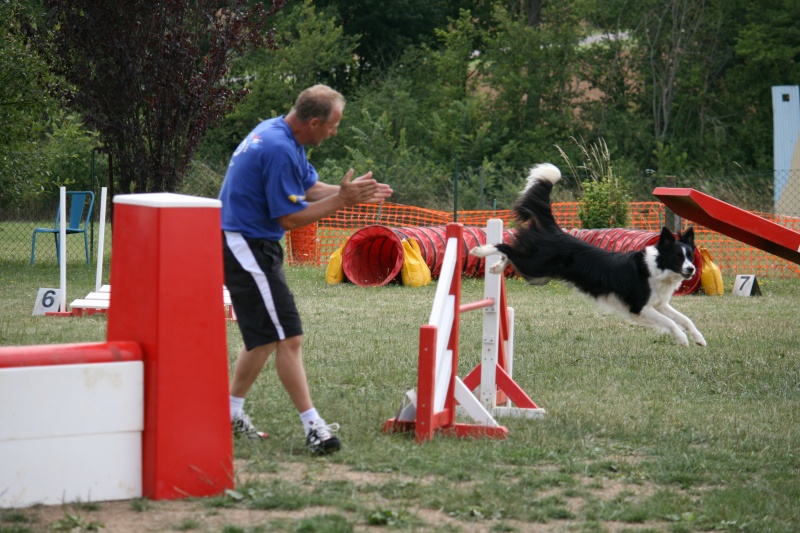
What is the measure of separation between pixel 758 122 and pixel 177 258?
26356 millimetres

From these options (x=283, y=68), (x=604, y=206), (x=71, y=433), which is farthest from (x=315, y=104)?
(x=283, y=68)

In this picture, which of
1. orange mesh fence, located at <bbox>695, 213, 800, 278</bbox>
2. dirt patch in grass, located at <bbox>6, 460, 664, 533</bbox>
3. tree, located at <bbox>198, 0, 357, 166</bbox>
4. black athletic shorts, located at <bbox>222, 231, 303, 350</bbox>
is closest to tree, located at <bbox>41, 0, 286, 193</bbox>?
orange mesh fence, located at <bbox>695, 213, 800, 278</bbox>

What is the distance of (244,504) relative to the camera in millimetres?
3227

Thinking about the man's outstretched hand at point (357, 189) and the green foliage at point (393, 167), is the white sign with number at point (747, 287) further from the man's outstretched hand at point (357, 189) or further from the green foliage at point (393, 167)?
the green foliage at point (393, 167)

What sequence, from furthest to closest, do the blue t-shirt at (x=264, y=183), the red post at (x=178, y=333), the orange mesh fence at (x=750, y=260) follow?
the orange mesh fence at (x=750, y=260)
the blue t-shirt at (x=264, y=183)
the red post at (x=178, y=333)

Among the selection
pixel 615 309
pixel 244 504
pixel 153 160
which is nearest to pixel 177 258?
pixel 244 504

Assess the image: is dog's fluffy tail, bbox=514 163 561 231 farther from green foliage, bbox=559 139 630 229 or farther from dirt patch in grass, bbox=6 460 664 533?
green foliage, bbox=559 139 630 229

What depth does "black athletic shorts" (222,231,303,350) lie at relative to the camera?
12.8 ft

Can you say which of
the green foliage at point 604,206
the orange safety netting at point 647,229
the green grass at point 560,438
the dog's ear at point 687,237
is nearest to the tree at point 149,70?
the orange safety netting at point 647,229

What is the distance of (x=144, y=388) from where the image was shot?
3.24 m

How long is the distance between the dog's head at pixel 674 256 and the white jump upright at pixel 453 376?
7.59ft

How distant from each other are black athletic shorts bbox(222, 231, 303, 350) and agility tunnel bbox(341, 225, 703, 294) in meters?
7.42

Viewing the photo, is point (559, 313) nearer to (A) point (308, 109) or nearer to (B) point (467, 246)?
(B) point (467, 246)

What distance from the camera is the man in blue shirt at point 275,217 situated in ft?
12.6
